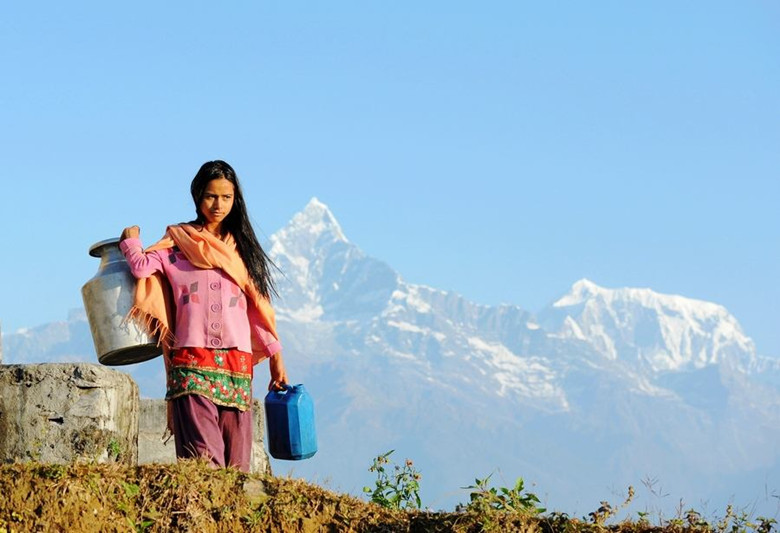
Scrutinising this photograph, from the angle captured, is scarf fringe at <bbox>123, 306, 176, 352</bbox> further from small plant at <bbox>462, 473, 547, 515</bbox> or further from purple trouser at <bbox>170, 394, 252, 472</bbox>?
small plant at <bbox>462, 473, 547, 515</bbox>

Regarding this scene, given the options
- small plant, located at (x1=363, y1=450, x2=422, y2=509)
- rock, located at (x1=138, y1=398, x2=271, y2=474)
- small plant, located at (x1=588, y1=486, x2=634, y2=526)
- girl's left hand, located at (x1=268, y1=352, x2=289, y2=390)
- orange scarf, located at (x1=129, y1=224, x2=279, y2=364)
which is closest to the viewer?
small plant, located at (x1=588, y1=486, x2=634, y2=526)

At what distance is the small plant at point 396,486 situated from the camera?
7141mm

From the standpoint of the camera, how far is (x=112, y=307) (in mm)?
7020

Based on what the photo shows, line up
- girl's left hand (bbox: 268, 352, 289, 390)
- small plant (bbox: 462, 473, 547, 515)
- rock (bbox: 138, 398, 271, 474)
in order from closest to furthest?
1. small plant (bbox: 462, 473, 547, 515)
2. girl's left hand (bbox: 268, 352, 289, 390)
3. rock (bbox: 138, 398, 271, 474)

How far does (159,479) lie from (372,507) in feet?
3.06

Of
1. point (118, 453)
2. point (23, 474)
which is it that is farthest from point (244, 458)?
point (23, 474)

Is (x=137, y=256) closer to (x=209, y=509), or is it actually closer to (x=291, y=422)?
(x=291, y=422)

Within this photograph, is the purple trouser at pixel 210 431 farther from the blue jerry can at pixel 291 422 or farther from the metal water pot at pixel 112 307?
the metal water pot at pixel 112 307

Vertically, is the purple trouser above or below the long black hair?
below

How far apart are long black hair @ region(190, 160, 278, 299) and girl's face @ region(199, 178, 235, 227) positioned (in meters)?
0.03

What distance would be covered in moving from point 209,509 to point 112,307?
1796 mm

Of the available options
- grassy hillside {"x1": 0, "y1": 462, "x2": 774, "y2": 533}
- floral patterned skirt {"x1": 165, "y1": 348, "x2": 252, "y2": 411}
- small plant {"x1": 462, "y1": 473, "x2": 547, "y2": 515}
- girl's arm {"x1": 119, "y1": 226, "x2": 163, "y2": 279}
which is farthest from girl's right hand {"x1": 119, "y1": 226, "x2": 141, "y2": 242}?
small plant {"x1": 462, "y1": 473, "x2": 547, "y2": 515}

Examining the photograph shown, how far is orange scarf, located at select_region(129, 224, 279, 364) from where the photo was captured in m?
7.00

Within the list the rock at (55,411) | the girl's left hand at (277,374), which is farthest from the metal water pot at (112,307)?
the girl's left hand at (277,374)
